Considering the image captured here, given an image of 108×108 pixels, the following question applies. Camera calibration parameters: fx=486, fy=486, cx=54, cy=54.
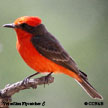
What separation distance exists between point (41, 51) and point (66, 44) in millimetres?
2213

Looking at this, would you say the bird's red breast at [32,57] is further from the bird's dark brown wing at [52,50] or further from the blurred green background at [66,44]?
the blurred green background at [66,44]

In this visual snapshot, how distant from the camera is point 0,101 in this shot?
4836mm

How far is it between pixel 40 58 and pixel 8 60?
2.23 m

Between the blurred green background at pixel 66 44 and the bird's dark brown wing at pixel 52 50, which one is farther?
the blurred green background at pixel 66 44

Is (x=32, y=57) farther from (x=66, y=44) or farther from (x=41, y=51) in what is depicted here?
(x=66, y=44)

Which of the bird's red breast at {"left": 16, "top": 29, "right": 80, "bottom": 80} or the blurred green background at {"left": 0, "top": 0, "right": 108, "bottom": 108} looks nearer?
the bird's red breast at {"left": 16, "top": 29, "right": 80, "bottom": 80}

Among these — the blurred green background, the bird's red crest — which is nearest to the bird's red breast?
the bird's red crest

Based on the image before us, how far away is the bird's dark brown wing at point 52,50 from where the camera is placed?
18.2ft

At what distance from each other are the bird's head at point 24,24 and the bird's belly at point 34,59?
0.17m

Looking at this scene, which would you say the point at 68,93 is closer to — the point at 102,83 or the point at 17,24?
the point at 102,83

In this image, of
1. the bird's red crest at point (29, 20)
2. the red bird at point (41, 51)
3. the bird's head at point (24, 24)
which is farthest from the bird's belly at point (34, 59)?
the bird's red crest at point (29, 20)

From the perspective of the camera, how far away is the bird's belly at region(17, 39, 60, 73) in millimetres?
5320

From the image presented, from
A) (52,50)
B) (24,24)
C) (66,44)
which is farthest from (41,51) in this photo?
(66,44)

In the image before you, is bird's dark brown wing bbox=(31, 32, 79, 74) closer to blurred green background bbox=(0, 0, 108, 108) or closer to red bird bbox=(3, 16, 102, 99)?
red bird bbox=(3, 16, 102, 99)
